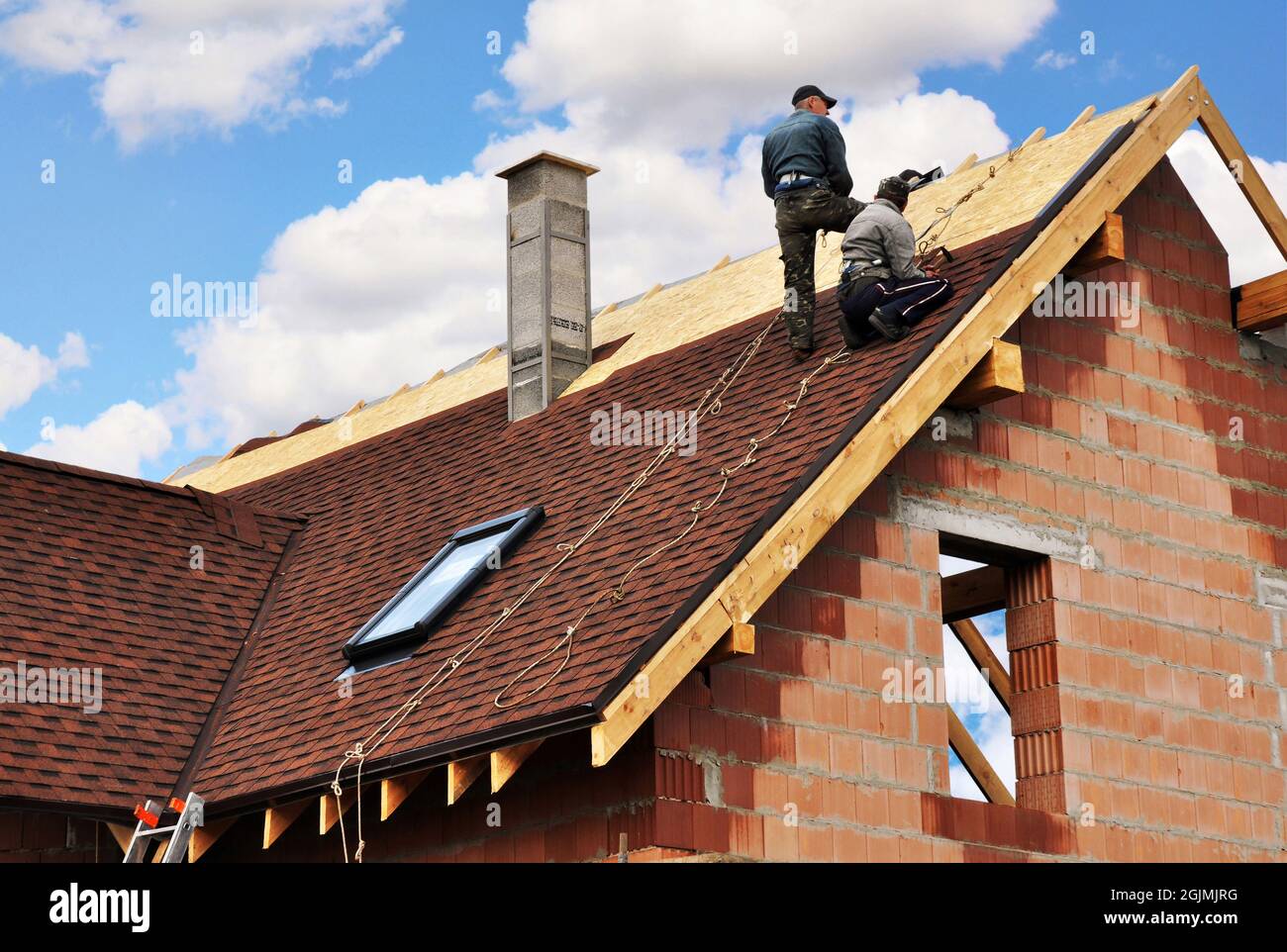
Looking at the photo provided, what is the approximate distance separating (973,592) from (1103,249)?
385 cm

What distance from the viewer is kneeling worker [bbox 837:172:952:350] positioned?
43.9 feet

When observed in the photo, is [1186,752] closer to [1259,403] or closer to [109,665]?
[1259,403]

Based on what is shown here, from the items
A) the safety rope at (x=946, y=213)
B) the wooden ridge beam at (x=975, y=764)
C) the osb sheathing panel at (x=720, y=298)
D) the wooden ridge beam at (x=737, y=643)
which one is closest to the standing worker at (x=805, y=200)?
the safety rope at (x=946, y=213)

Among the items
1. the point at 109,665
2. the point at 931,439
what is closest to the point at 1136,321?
the point at 931,439

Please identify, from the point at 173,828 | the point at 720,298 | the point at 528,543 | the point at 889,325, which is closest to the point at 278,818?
the point at 173,828

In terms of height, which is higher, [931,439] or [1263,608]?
[931,439]

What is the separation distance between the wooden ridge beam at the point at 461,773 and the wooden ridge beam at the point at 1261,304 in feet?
24.5

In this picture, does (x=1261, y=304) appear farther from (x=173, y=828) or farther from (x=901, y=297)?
(x=173, y=828)

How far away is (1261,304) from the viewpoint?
607 inches

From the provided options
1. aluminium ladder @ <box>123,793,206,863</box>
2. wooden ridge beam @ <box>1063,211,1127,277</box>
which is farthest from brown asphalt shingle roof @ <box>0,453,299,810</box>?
wooden ridge beam @ <box>1063,211,1127,277</box>

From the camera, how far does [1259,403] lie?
15.5 metres

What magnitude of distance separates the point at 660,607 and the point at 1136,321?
5.31 metres

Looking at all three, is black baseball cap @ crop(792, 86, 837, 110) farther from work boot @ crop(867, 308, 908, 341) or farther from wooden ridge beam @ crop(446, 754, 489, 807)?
wooden ridge beam @ crop(446, 754, 489, 807)

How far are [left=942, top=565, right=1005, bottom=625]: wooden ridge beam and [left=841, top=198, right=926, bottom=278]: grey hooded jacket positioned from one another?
3.89 m
